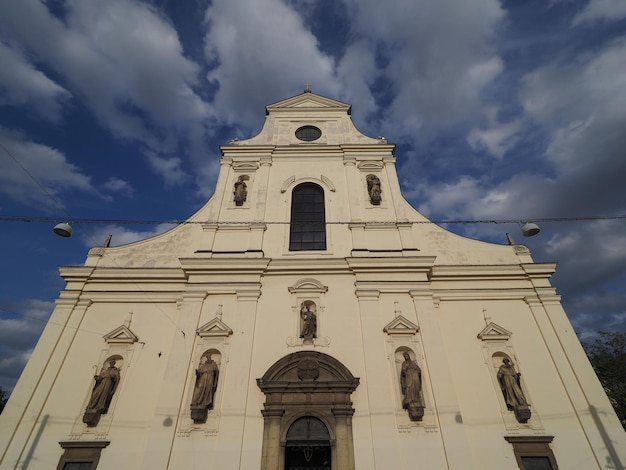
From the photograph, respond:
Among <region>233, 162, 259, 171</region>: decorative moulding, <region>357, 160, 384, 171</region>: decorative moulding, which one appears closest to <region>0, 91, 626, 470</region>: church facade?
<region>357, 160, 384, 171</region>: decorative moulding

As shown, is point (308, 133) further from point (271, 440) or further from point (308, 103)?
point (271, 440)

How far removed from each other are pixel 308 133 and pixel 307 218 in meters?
4.76

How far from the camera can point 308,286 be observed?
11.4 m

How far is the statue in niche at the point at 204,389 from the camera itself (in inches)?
360

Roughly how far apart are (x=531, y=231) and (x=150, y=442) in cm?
1097

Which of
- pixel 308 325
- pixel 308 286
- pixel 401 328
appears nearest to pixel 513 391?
pixel 401 328

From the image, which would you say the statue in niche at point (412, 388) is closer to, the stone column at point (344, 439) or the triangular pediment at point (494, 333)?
the stone column at point (344, 439)

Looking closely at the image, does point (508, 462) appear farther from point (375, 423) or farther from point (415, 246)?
point (415, 246)

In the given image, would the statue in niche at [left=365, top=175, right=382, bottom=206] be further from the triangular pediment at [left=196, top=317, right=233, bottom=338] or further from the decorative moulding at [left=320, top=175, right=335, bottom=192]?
the triangular pediment at [left=196, top=317, right=233, bottom=338]

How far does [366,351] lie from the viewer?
10.2 meters

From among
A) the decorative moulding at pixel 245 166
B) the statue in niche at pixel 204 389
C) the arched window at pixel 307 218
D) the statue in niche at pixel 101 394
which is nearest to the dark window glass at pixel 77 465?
the statue in niche at pixel 101 394

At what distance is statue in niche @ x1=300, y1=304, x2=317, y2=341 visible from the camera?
34.3 feet

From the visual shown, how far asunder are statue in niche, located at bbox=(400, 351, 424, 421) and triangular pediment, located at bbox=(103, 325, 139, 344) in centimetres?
775

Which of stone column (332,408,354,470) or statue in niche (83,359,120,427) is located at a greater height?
statue in niche (83,359,120,427)
